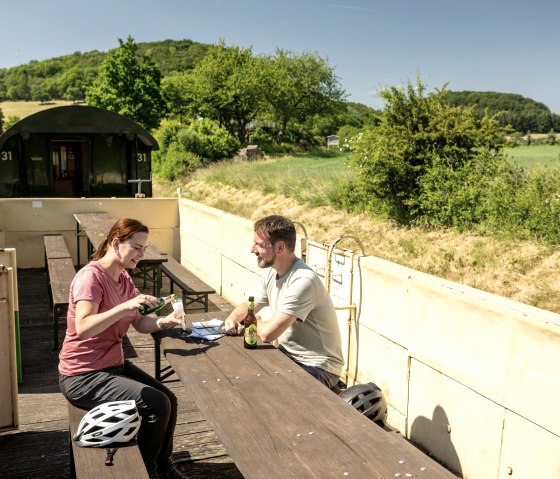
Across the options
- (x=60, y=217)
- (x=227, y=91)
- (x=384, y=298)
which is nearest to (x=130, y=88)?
(x=227, y=91)

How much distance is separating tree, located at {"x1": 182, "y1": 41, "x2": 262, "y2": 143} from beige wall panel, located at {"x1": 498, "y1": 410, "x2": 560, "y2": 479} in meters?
61.1

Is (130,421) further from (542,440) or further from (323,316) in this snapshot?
(542,440)

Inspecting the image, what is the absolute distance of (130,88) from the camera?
61.9 meters

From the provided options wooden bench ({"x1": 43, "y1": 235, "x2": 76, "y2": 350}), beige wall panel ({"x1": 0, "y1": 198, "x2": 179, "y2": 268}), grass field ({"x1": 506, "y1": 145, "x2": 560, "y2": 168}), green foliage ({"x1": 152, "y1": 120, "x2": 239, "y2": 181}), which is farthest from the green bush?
wooden bench ({"x1": 43, "y1": 235, "x2": 76, "y2": 350})

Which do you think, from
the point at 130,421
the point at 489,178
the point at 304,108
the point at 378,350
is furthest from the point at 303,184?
the point at 304,108

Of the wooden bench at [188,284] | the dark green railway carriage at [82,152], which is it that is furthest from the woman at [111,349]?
the dark green railway carriage at [82,152]

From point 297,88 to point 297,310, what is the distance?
66728 mm

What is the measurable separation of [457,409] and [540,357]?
3.21 feet

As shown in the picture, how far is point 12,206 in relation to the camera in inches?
486

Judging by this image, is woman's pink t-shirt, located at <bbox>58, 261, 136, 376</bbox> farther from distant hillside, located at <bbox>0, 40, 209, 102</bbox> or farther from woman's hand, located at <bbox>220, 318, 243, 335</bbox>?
distant hillside, located at <bbox>0, 40, 209, 102</bbox>

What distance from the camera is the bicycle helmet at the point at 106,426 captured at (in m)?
3.11

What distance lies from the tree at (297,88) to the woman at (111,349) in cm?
6135

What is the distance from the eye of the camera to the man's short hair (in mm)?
4199

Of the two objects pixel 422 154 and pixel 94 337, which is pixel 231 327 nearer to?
pixel 94 337
